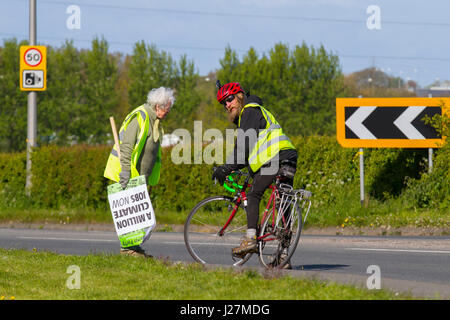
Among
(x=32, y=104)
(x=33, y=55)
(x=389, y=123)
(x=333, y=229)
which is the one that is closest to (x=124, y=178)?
(x=333, y=229)

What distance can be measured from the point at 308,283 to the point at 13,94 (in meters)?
45.8

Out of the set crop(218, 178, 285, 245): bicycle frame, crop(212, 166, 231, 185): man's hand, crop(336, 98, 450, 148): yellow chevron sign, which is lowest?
crop(218, 178, 285, 245): bicycle frame

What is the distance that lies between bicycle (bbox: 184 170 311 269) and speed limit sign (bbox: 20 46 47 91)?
11463mm

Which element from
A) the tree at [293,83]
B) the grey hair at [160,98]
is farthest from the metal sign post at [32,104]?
the tree at [293,83]

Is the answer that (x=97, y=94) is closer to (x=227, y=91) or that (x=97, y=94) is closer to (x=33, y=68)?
(x=33, y=68)

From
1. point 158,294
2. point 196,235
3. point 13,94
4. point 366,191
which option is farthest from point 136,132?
point 13,94

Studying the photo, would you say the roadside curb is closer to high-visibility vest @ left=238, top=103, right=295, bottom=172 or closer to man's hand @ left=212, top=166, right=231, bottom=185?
high-visibility vest @ left=238, top=103, right=295, bottom=172

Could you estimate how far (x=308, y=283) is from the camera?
6500 mm

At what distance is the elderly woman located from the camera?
9148mm

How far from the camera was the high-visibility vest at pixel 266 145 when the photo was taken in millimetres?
8062

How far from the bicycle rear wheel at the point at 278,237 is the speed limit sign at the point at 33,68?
39.6 ft

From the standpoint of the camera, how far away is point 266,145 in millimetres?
8094

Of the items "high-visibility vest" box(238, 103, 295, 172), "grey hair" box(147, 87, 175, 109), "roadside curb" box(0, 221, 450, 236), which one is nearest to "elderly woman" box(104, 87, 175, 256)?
"grey hair" box(147, 87, 175, 109)
